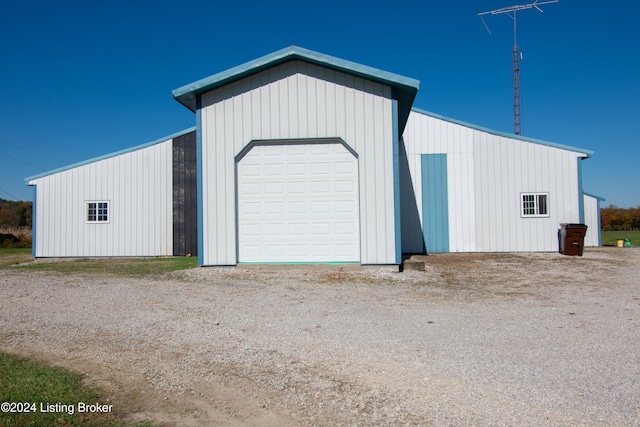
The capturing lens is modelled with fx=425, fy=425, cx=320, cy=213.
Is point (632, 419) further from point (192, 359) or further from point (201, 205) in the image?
point (201, 205)

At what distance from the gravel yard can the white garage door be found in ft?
6.94

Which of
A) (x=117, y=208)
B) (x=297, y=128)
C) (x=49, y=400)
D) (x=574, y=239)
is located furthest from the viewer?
(x=117, y=208)

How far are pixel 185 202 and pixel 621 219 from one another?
136ft

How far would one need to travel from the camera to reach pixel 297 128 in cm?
1130

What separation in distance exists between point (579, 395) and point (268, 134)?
30.6 ft

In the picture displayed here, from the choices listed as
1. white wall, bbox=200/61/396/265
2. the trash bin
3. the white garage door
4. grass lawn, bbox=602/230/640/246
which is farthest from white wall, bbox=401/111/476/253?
grass lawn, bbox=602/230/640/246

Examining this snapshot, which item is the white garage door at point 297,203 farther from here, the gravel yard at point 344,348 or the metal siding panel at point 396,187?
the gravel yard at point 344,348

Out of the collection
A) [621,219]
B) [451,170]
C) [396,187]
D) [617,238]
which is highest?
[451,170]

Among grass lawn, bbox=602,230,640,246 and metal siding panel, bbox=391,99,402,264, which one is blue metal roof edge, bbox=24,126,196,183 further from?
grass lawn, bbox=602,230,640,246

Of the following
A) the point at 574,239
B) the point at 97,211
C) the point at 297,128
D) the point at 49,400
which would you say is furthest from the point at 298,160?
the point at 574,239

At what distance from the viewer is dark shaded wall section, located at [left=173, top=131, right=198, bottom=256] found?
1664 centimetres

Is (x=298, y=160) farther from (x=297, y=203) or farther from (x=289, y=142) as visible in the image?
(x=297, y=203)

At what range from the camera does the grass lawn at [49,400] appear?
10.2 ft

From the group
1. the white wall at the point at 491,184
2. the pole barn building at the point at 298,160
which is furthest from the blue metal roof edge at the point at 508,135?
the pole barn building at the point at 298,160
